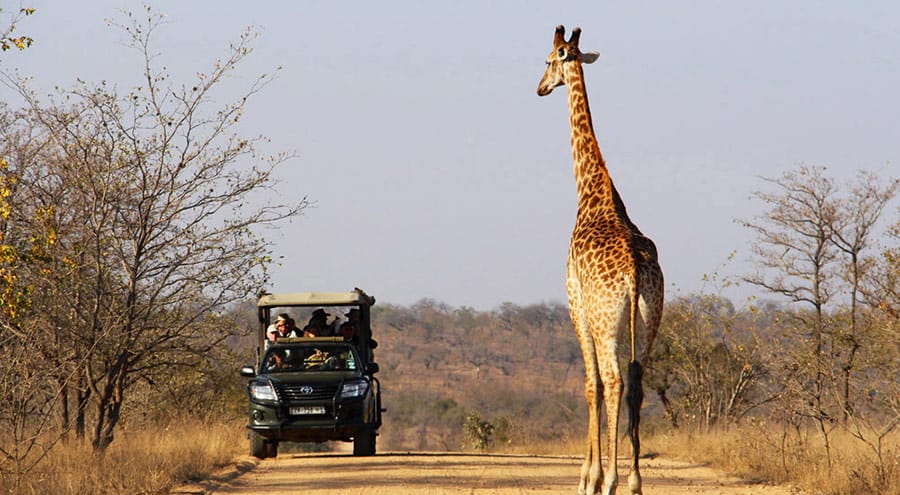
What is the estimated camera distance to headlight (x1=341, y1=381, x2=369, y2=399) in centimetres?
2102

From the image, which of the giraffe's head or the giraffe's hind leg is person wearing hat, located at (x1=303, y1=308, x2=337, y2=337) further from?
the giraffe's hind leg

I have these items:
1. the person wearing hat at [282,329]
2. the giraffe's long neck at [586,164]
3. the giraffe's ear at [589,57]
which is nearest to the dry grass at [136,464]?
the person wearing hat at [282,329]

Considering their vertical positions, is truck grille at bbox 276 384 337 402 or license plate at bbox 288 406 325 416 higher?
truck grille at bbox 276 384 337 402

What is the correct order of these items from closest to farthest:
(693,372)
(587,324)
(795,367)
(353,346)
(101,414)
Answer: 1. (587,324)
2. (795,367)
3. (101,414)
4. (353,346)
5. (693,372)

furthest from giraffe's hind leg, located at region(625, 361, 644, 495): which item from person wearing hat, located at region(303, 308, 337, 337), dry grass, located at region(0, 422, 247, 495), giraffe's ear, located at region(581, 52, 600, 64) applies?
person wearing hat, located at region(303, 308, 337, 337)

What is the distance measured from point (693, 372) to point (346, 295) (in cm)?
1120

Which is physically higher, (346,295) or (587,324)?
(346,295)

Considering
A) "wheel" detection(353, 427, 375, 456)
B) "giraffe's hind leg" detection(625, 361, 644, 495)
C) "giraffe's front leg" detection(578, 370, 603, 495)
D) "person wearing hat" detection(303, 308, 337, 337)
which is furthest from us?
"person wearing hat" detection(303, 308, 337, 337)

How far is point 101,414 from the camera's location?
18.3 metres

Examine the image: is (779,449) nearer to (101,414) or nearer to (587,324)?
(587,324)

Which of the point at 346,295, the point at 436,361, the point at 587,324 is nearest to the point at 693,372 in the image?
the point at 346,295

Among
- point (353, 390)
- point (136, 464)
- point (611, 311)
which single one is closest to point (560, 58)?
point (611, 311)

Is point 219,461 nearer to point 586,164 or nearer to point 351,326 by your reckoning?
point 351,326

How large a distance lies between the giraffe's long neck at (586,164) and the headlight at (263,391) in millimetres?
8201
